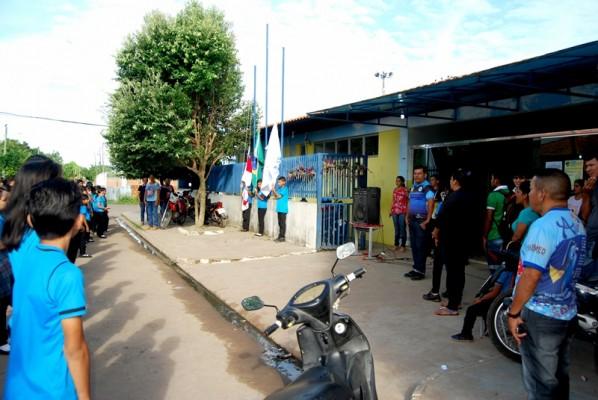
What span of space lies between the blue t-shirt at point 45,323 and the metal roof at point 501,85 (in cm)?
555

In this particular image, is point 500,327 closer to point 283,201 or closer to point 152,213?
point 283,201

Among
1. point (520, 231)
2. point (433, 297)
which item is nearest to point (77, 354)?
point (520, 231)

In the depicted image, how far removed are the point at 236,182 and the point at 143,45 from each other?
18.1ft

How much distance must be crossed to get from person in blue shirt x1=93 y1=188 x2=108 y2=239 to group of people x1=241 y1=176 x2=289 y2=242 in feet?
14.1

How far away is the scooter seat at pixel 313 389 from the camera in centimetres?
198

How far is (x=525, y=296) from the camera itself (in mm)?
2422

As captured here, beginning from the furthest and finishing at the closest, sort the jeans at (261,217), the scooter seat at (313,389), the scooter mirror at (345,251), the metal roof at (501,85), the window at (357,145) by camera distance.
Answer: the jeans at (261,217) → the window at (357,145) → the metal roof at (501,85) → the scooter mirror at (345,251) → the scooter seat at (313,389)

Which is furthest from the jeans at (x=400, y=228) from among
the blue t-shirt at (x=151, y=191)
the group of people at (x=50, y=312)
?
the group of people at (x=50, y=312)

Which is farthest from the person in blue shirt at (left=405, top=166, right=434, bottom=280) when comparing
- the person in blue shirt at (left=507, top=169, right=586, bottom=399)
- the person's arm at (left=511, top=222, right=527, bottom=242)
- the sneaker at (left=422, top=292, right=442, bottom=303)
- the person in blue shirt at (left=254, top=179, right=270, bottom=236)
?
the person in blue shirt at (left=254, top=179, right=270, bottom=236)

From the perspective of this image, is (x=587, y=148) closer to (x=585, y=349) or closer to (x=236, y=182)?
(x=585, y=349)

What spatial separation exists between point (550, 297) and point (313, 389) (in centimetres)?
144

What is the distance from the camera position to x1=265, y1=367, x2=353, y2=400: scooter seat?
198cm

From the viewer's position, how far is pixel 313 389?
2025mm

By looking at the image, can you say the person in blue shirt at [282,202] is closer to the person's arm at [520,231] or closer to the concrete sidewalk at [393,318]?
the concrete sidewalk at [393,318]
